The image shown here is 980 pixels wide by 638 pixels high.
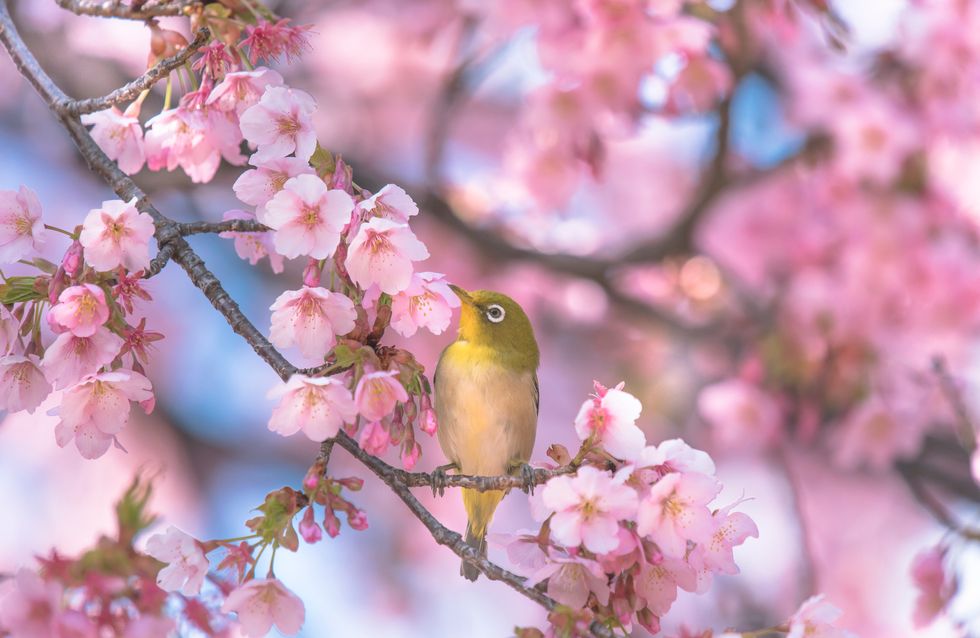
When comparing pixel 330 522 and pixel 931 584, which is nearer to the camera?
pixel 330 522

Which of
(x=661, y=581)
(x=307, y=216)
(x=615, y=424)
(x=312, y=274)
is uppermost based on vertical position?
(x=307, y=216)

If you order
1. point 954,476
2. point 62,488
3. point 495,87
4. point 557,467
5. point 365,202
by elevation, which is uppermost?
point 365,202

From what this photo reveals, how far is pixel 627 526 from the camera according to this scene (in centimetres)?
184

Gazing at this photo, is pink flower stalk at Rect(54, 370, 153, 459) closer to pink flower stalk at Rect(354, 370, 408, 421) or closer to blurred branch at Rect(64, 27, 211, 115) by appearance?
pink flower stalk at Rect(354, 370, 408, 421)

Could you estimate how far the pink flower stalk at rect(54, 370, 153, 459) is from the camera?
1840 mm

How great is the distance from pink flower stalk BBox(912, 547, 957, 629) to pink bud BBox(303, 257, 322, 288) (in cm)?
257

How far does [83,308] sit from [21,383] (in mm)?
261

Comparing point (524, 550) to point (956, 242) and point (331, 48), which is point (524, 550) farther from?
point (331, 48)

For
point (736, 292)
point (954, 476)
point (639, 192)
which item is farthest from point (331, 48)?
point (954, 476)

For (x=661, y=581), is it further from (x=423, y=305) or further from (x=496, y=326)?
(x=496, y=326)

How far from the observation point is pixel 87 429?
75.8 inches

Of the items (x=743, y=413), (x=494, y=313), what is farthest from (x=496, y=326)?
(x=743, y=413)

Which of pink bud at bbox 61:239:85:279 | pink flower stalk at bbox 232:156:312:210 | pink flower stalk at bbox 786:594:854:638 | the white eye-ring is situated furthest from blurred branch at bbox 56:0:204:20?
pink flower stalk at bbox 786:594:854:638

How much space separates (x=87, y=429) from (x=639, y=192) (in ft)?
23.0
